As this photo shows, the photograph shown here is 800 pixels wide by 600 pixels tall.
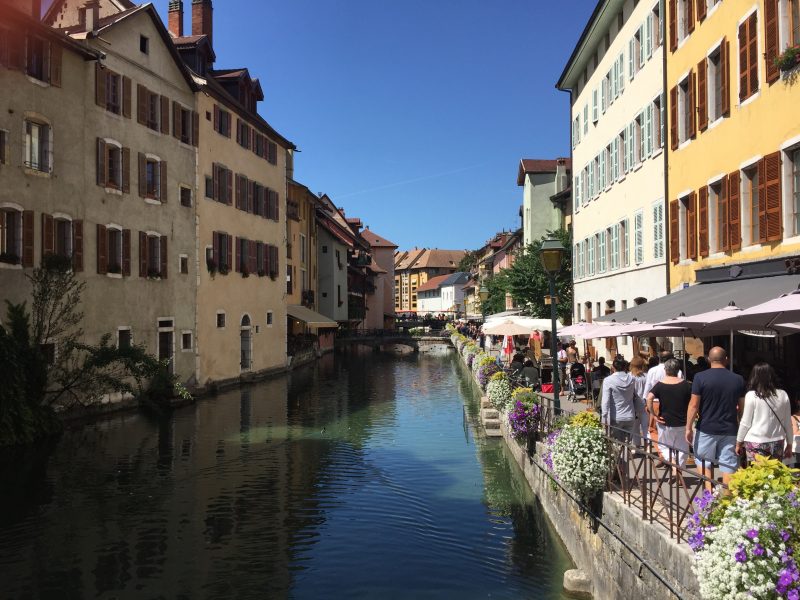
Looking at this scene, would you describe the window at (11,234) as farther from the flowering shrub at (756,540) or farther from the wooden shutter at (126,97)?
the flowering shrub at (756,540)

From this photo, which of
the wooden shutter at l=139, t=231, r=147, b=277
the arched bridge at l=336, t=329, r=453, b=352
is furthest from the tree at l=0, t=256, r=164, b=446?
the arched bridge at l=336, t=329, r=453, b=352

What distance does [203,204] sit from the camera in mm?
30469

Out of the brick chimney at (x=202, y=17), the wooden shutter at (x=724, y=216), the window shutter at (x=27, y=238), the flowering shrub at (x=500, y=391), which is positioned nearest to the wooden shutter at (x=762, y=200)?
the wooden shutter at (x=724, y=216)

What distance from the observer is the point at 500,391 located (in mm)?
19109

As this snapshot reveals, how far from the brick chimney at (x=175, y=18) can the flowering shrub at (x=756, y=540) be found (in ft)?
123

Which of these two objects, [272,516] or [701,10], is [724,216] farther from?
[272,516]

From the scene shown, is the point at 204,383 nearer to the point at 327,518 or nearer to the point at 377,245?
the point at 327,518

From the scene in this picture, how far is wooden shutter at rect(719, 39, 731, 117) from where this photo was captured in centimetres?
1525

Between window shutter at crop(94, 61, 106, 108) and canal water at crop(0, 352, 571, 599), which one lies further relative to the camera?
window shutter at crop(94, 61, 106, 108)

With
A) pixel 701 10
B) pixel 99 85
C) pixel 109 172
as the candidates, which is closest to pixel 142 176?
pixel 109 172

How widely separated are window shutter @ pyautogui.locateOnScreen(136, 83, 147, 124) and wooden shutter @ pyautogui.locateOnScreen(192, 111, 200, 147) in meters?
3.60

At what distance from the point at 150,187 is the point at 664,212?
709 inches

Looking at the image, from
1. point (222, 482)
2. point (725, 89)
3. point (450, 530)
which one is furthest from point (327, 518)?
point (725, 89)

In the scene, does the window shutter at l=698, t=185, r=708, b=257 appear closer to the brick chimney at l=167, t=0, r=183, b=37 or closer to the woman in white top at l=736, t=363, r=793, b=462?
the woman in white top at l=736, t=363, r=793, b=462
